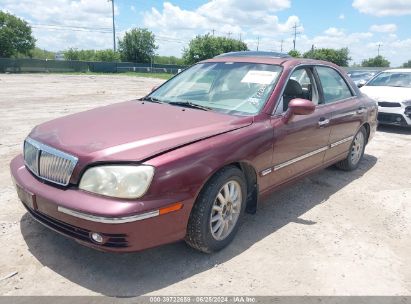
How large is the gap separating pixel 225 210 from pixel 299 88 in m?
1.74

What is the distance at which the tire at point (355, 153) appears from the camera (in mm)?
5594

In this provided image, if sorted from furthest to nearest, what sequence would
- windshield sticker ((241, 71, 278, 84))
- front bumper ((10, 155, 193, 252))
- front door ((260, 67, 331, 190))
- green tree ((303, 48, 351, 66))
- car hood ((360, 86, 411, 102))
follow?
green tree ((303, 48, 351, 66)) < car hood ((360, 86, 411, 102)) < windshield sticker ((241, 71, 278, 84)) < front door ((260, 67, 331, 190)) < front bumper ((10, 155, 193, 252))

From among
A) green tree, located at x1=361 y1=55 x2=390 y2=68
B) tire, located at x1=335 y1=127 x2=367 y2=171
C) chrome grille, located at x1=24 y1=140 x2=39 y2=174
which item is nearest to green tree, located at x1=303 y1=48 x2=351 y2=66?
green tree, located at x1=361 y1=55 x2=390 y2=68

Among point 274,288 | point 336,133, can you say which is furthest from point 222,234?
point 336,133

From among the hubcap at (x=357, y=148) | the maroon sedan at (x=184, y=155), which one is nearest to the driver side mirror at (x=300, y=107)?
the maroon sedan at (x=184, y=155)

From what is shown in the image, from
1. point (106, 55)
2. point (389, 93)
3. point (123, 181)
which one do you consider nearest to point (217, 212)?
point (123, 181)

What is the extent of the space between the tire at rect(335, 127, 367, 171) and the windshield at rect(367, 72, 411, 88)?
488 centimetres

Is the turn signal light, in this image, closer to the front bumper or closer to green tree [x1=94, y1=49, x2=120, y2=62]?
the front bumper

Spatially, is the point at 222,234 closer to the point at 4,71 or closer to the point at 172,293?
the point at 172,293

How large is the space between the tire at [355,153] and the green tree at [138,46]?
69.1 meters

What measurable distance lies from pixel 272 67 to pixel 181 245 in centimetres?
205

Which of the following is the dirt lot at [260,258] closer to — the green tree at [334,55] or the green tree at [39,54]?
the green tree at [39,54]

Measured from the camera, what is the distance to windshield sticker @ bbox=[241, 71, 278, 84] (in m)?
3.88

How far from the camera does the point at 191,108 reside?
3.73 meters
